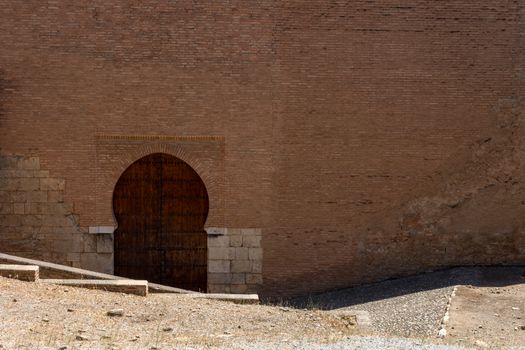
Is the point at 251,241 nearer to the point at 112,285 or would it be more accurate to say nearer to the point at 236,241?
the point at 236,241

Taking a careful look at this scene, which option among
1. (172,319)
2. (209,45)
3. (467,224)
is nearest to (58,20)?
(209,45)

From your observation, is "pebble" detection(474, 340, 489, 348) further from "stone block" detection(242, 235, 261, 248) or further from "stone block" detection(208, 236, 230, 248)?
"stone block" detection(208, 236, 230, 248)

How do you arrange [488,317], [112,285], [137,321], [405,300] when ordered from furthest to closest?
[405,300] → [112,285] → [488,317] → [137,321]

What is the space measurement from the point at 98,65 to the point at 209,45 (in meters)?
1.92

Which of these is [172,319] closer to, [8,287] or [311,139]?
[8,287]

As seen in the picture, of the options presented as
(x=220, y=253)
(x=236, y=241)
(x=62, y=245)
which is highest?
(x=236, y=241)

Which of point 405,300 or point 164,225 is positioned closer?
point 405,300

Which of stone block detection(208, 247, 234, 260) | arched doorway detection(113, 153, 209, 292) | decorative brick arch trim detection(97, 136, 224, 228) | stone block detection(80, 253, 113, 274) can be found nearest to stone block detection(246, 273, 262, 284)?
stone block detection(208, 247, 234, 260)

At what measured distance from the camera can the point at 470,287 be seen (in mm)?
12977

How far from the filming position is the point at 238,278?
46.4 feet

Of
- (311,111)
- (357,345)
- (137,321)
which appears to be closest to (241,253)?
(311,111)

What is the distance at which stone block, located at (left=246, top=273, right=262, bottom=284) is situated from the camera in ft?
46.4

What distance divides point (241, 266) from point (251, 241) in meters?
0.47

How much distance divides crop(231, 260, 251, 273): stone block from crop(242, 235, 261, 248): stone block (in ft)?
0.94
